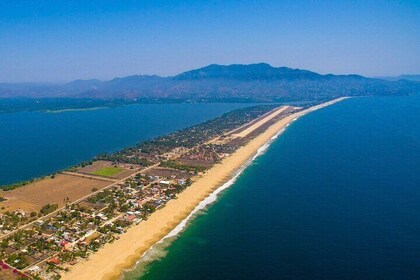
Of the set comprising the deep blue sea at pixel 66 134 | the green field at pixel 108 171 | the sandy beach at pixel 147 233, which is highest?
the deep blue sea at pixel 66 134

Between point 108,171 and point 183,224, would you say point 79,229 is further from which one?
point 108,171

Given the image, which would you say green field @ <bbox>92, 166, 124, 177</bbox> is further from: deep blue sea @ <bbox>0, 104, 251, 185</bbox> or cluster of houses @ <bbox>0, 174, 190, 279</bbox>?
deep blue sea @ <bbox>0, 104, 251, 185</bbox>

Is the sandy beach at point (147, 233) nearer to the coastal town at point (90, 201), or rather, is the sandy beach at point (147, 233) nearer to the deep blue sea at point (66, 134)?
the coastal town at point (90, 201)

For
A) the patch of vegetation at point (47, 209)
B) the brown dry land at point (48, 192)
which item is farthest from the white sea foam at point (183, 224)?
the brown dry land at point (48, 192)

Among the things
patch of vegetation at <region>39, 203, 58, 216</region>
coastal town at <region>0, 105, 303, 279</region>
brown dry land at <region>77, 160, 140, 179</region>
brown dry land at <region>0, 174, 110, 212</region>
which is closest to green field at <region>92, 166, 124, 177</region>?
coastal town at <region>0, 105, 303, 279</region>

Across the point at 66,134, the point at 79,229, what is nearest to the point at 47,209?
the point at 79,229

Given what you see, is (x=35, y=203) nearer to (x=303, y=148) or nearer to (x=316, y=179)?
(x=316, y=179)

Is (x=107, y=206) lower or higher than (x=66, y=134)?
lower
